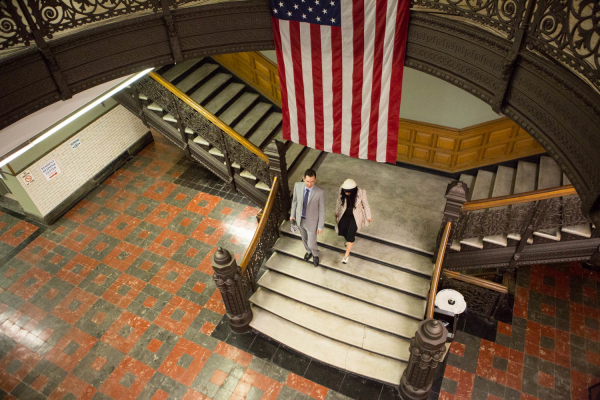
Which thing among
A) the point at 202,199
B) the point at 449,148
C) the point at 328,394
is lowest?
the point at 328,394

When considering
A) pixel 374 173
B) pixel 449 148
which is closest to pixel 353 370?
pixel 374 173

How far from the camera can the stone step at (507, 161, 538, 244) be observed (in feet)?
23.4

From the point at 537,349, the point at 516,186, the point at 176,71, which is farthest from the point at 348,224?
the point at 176,71

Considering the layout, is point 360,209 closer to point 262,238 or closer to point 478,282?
point 262,238

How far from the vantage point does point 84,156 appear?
9.95 m

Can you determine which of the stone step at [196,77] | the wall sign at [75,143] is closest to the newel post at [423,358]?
the stone step at [196,77]

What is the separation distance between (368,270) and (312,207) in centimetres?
167

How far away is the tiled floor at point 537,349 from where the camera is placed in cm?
646

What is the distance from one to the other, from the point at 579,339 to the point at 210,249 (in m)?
7.01

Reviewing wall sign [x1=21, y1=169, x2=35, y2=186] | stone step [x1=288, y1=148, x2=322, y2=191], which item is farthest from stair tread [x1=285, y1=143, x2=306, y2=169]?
wall sign [x1=21, y1=169, x2=35, y2=186]

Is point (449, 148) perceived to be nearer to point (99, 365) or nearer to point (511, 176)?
point (511, 176)

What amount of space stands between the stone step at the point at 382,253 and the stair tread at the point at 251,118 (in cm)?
289

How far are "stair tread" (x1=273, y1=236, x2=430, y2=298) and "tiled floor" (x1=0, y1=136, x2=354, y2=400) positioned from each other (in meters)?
1.58

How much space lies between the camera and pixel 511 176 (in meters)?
7.64
